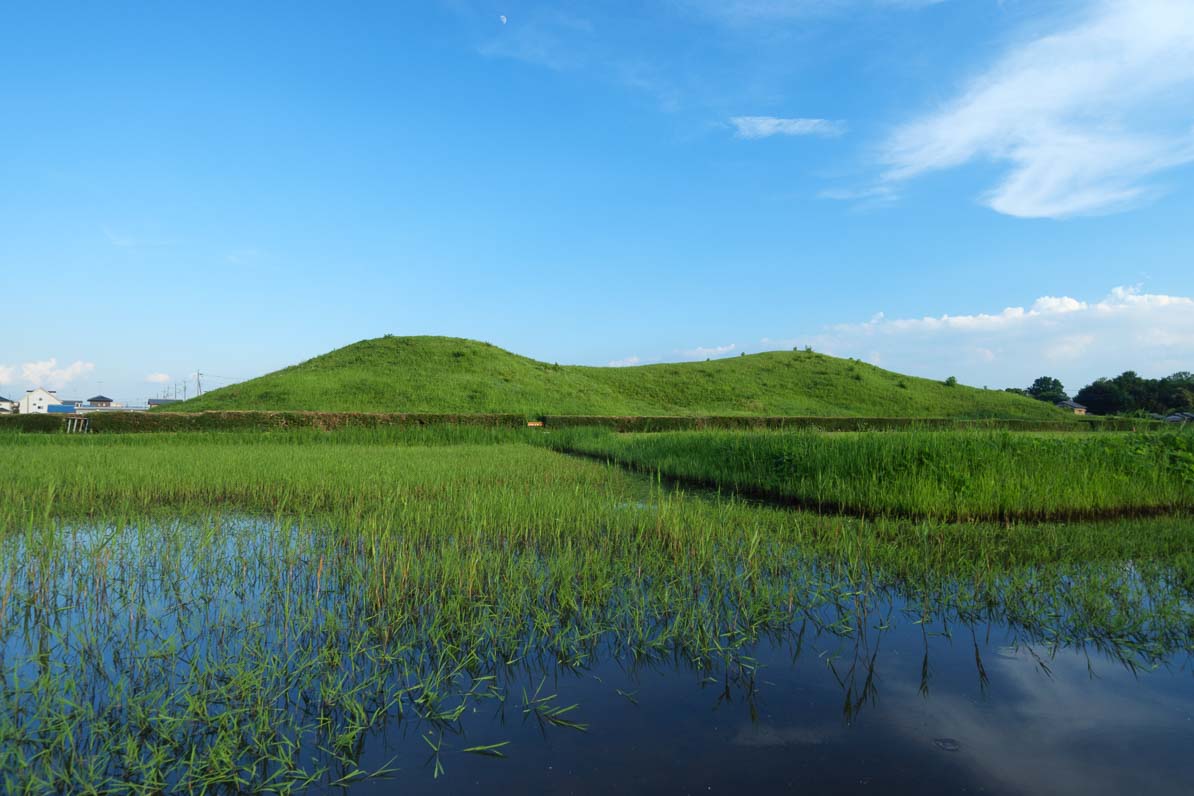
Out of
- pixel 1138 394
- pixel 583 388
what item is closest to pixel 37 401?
pixel 583 388

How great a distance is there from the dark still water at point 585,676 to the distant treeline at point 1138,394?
55674 millimetres

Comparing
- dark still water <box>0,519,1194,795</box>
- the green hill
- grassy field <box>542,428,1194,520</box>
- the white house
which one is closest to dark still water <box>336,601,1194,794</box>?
dark still water <box>0,519,1194,795</box>

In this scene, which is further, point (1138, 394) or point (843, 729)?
point (1138, 394)

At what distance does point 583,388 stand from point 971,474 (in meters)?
28.2

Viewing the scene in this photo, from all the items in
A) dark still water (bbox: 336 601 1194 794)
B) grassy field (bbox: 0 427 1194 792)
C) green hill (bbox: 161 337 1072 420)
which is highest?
green hill (bbox: 161 337 1072 420)

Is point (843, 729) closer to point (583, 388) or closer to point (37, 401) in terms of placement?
point (583, 388)

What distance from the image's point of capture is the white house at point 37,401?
83.4 metres

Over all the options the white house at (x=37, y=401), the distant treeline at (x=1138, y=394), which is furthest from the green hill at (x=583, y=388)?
the white house at (x=37, y=401)

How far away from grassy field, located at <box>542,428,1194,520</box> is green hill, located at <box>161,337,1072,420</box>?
1771 centimetres

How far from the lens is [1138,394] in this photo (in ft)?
192

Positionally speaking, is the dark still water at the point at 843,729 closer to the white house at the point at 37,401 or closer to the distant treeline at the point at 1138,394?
the distant treeline at the point at 1138,394

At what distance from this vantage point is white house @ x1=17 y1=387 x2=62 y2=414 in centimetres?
8338

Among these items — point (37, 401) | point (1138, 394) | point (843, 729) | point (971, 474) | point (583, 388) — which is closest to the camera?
point (843, 729)

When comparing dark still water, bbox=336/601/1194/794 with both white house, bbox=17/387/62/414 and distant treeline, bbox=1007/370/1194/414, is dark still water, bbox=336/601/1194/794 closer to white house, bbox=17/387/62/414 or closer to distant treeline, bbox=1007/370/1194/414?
distant treeline, bbox=1007/370/1194/414
